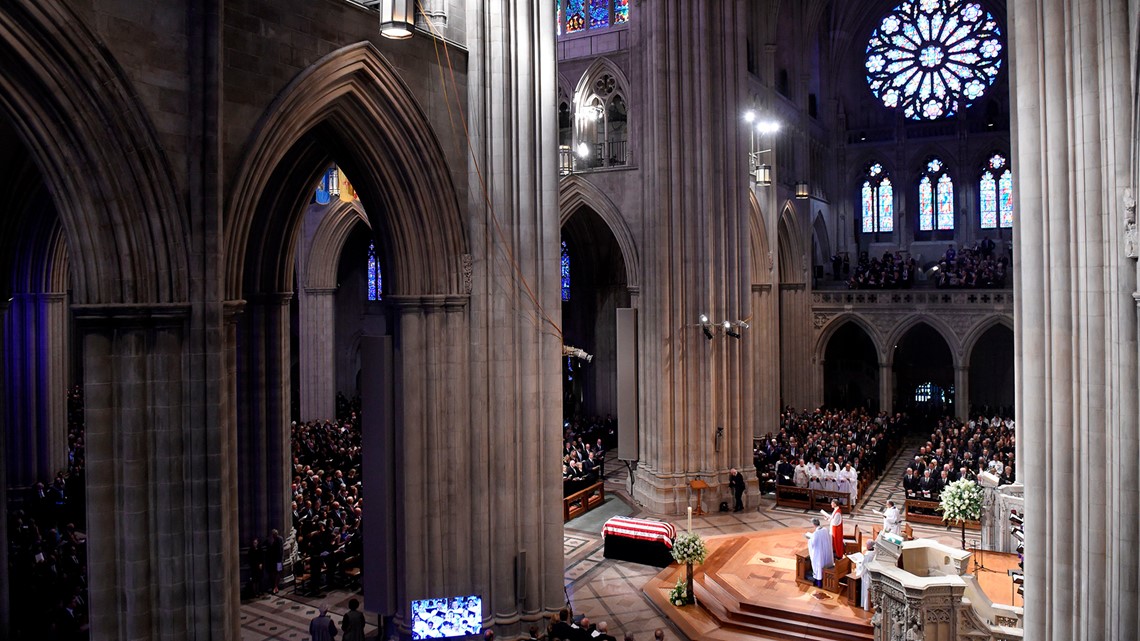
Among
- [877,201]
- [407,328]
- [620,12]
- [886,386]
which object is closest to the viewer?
[407,328]

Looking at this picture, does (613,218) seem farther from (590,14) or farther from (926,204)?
(926,204)

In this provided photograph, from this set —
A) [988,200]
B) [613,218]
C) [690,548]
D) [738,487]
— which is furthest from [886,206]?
[690,548]

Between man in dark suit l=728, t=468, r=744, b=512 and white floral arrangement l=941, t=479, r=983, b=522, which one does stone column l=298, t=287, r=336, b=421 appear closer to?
man in dark suit l=728, t=468, r=744, b=512

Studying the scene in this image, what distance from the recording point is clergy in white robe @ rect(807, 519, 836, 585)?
46.3 feet

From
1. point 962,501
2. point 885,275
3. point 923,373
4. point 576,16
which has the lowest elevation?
point 962,501

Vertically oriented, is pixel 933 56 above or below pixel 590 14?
above

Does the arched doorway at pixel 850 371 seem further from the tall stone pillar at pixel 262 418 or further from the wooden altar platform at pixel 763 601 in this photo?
the tall stone pillar at pixel 262 418

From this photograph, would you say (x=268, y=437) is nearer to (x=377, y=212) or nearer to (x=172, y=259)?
(x=377, y=212)

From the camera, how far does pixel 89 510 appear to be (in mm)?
8359

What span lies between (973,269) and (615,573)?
20.1 metres

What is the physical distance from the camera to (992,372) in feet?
109

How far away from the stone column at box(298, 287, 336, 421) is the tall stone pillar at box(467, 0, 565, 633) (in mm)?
15292

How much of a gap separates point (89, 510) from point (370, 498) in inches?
166

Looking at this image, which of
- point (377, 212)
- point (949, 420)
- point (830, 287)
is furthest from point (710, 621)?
point (830, 287)
